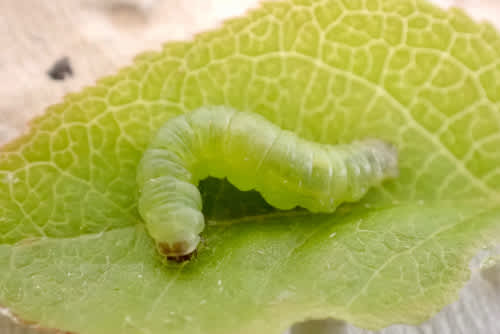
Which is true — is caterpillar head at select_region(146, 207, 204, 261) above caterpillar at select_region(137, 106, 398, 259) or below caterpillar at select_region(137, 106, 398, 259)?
below

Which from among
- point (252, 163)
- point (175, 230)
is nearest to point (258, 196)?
point (252, 163)

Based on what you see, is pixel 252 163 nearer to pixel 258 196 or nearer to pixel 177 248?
pixel 258 196

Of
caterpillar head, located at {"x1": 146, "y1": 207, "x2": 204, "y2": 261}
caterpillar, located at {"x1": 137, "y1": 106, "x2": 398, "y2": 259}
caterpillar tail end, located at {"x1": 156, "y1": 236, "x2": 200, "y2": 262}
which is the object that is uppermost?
caterpillar, located at {"x1": 137, "y1": 106, "x2": 398, "y2": 259}

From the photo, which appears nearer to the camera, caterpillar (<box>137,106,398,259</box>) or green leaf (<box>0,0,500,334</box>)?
green leaf (<box>0,0,500,334</box>)

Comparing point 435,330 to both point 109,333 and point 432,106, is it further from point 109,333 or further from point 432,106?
point 109,333

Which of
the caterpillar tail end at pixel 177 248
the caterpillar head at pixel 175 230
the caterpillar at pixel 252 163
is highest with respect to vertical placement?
the caterpillar at pixel 252 163
